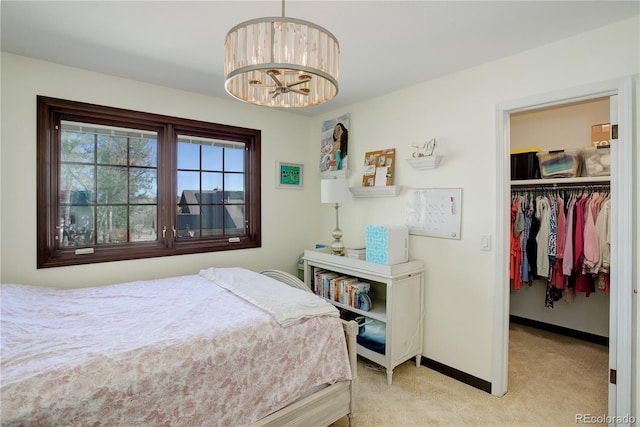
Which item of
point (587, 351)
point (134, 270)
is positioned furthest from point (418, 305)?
point (134, 270)

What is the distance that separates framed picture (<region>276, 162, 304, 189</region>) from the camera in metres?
3.65

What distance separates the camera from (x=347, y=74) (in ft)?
8.72

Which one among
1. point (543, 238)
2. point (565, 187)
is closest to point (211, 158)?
point (543, 238)

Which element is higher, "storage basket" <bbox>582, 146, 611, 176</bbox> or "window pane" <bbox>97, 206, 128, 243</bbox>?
"storage basket" <bbox>582, 146, 611, 176</bbox>

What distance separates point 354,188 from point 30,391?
2722 millimetres

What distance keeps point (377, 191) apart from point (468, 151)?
0.89 meters

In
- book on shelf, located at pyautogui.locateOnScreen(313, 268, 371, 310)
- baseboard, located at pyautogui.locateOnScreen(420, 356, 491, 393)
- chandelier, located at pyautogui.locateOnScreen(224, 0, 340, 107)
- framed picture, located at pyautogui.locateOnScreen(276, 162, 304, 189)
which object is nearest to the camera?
chandelier, located at pyautogui.locateOnScreen(224, 0, 340, 107)

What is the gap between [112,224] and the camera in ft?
9.23

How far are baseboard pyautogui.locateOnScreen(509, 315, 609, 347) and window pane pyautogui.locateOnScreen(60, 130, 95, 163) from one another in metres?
4.75

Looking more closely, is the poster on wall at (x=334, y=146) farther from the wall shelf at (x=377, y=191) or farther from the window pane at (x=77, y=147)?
the window pane at (x=77, y=147)

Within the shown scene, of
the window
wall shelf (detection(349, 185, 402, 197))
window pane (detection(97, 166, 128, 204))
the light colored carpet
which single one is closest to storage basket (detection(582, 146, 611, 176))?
the light colored carpet

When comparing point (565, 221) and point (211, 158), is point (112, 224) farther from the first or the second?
point (565, 221)

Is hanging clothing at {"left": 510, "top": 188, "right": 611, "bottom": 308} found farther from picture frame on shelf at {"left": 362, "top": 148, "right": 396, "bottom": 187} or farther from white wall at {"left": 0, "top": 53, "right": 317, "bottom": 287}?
white wall at {"left": 0, "top": 53, "right": 317, "bottom": 287}

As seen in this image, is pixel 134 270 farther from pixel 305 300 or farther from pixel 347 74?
pixel 347 74
